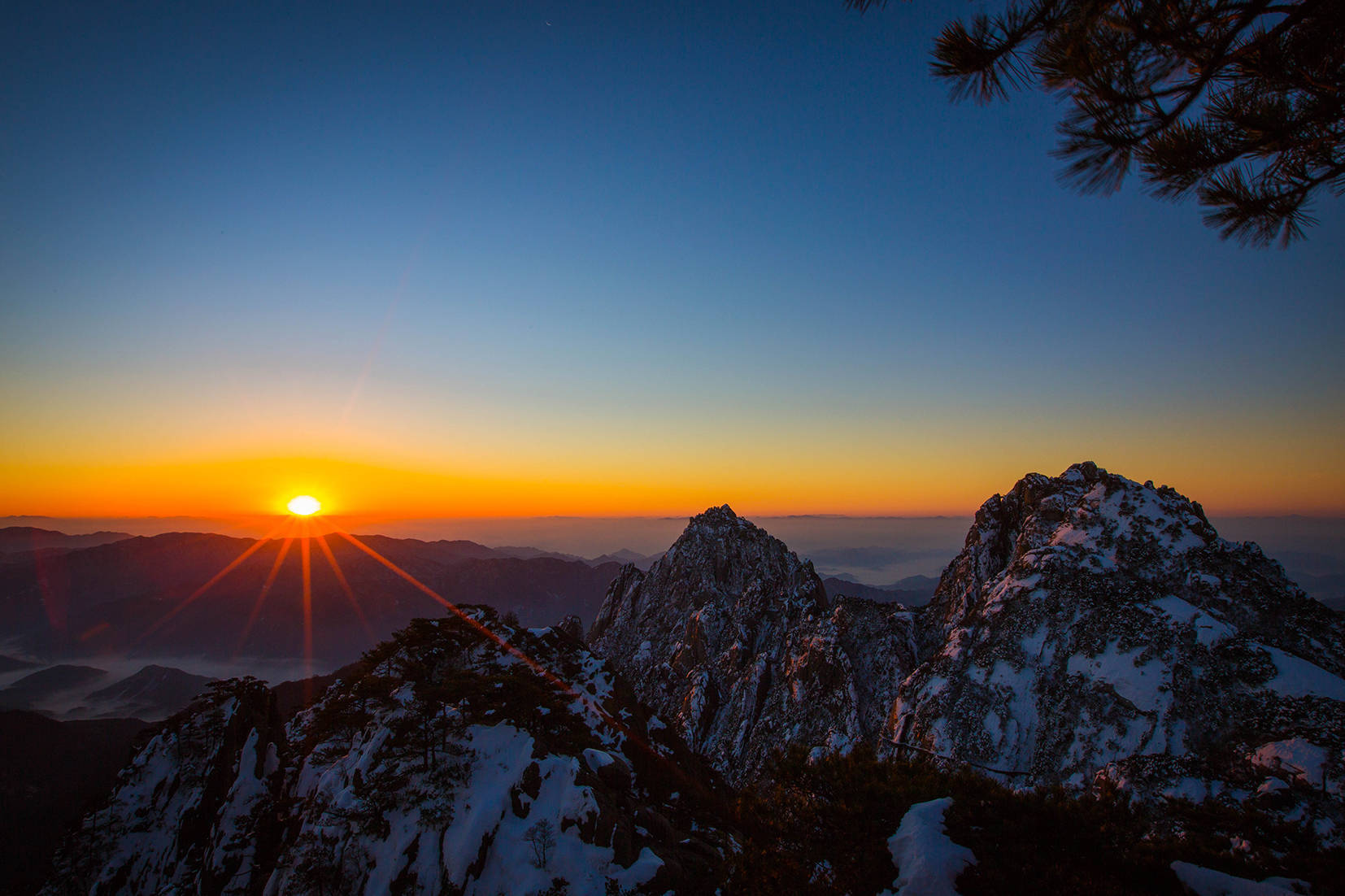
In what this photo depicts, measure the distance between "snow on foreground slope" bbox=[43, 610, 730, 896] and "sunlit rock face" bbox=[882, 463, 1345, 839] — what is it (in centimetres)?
1917

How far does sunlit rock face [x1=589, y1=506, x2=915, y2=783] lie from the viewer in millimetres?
54250

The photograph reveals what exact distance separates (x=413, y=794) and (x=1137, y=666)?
4401cm

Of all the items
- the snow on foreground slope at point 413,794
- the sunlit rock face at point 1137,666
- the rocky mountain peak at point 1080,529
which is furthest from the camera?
the rocky mountain peak at point 1080,529

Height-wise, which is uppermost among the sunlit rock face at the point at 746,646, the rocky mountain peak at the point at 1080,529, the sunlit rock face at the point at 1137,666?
the rocky mountain peak at the point at 1080,529

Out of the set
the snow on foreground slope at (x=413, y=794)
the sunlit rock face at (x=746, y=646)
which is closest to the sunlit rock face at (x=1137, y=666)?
the sunlit rock face at (x=746, y=646)

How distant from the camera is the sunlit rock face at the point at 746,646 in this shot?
54.2 metres

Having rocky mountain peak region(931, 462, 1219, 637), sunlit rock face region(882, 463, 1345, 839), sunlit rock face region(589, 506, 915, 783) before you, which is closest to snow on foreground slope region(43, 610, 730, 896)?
sunlit rock face region(589, 506, 915, 783)

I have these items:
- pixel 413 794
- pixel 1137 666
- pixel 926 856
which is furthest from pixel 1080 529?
pixel 413 794

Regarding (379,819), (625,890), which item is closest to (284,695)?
(379,819)

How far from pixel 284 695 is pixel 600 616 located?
291 feet

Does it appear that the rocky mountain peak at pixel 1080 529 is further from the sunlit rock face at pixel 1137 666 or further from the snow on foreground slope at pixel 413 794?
the snow on foreground slope at pixel 413 794

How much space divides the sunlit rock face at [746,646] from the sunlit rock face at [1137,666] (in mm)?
10550

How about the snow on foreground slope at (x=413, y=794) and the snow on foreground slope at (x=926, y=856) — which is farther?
the snow on foreground slope at (x=413, y=794)

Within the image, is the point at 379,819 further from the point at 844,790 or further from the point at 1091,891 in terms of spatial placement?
the point at 1091,891
